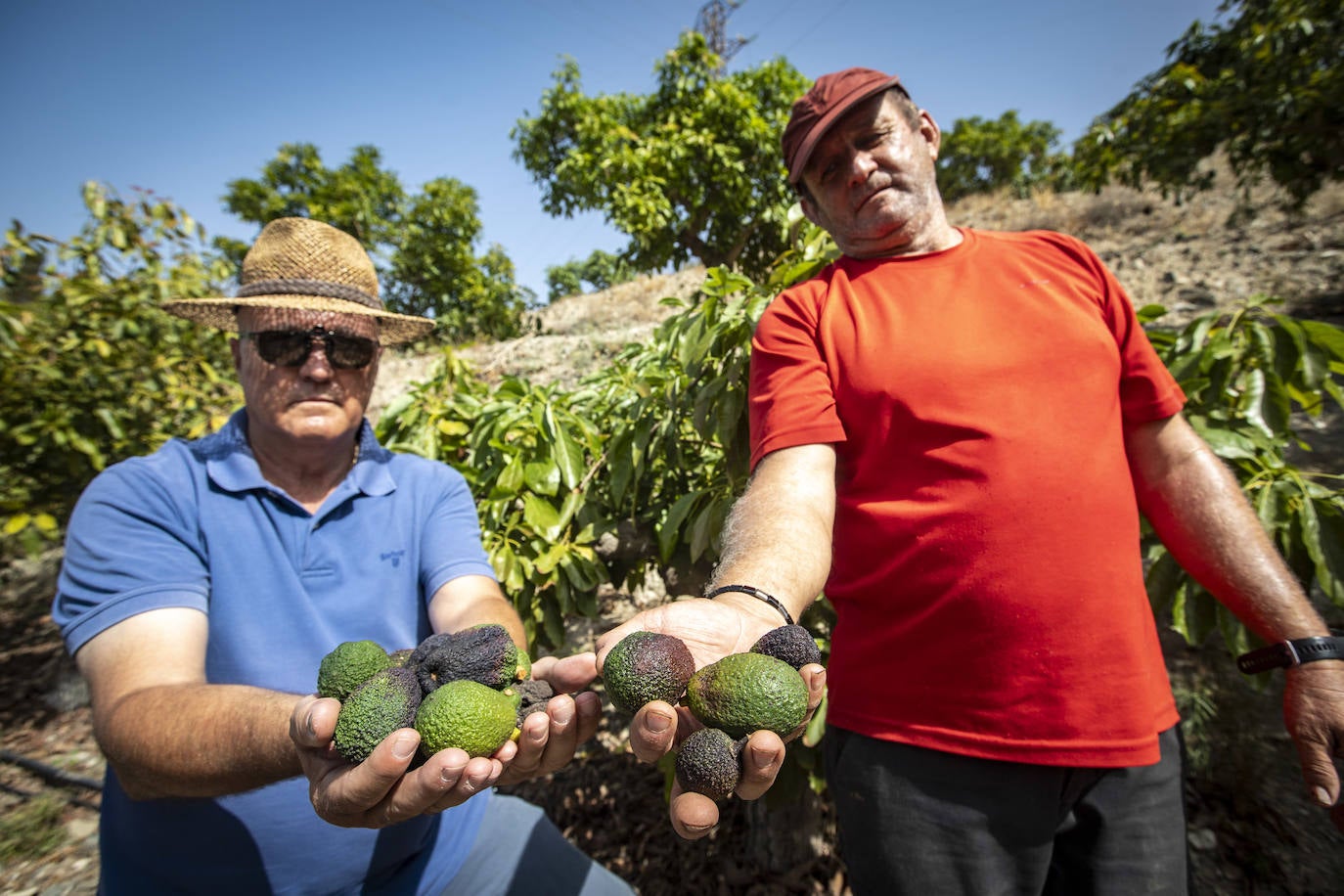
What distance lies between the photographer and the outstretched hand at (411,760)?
1089 millimetres

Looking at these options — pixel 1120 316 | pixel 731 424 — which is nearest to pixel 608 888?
pixel 731 424

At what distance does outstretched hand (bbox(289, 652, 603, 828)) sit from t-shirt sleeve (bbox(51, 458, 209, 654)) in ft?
2.14

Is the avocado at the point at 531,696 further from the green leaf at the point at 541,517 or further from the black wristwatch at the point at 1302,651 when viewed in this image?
the black wristwatch at the point at 1302,651

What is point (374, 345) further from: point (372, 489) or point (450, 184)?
point (450, 184)

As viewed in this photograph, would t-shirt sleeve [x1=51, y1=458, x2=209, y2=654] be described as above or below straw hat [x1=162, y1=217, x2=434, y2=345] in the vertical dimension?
below

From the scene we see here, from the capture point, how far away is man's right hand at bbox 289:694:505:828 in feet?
3.55

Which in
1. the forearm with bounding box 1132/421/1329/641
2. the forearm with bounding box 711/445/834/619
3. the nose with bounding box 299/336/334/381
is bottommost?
the forearm with bounding box 1132/421/1329/641

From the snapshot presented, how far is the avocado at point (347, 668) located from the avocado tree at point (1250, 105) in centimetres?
927

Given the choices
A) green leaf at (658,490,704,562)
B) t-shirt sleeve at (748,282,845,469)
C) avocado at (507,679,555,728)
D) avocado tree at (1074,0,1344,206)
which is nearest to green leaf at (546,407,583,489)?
green leaf at (658,490,704,562)

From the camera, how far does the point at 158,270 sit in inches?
187

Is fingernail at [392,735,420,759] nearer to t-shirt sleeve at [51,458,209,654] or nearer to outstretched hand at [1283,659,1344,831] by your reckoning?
t-shirt sleeve at [51,458,209,654]

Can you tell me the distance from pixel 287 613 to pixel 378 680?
654mm

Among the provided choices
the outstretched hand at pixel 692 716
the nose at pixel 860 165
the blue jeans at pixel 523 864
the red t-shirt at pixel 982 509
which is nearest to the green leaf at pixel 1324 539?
the red t-shirt at pixel 982 509

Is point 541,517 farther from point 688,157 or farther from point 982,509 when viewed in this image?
point 688,157
